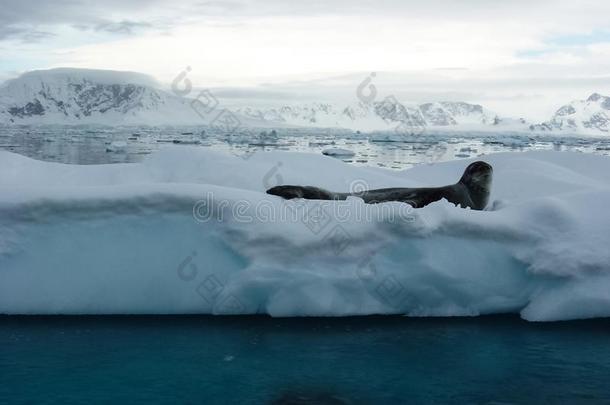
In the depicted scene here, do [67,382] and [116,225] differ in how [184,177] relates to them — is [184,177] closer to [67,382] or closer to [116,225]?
[116,225]

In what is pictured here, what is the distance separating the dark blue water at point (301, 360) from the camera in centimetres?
393

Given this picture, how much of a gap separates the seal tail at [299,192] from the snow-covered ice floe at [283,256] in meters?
0.95

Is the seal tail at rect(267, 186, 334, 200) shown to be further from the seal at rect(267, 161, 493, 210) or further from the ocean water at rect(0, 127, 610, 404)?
the ocean water at rect(0, 127, 610, 404)

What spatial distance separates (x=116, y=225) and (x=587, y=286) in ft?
13.3

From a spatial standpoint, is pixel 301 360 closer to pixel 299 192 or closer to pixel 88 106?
pixel 299 192

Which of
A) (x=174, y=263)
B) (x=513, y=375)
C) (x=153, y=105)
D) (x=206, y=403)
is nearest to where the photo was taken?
(x=206, y=403)

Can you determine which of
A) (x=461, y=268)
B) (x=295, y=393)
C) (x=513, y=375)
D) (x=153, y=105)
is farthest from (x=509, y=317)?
(x=153, y=105)

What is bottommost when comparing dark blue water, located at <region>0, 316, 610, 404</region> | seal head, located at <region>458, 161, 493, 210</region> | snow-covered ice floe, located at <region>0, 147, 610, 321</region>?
dark blue water, located at <region>0, 316, 610, 404</region>

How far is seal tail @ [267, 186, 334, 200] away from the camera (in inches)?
263

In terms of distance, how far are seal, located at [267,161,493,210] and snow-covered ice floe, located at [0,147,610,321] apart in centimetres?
120

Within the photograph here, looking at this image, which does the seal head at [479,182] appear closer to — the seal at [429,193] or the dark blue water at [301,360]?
the seal at [429,193]

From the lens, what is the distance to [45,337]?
4785 millimetres

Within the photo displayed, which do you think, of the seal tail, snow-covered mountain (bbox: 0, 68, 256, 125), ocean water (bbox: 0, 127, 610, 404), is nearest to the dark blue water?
ocean water (bbox: 0, 127, 610, 404)

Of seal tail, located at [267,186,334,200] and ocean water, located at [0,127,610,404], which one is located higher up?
seal tail, located at [267,186,334,200]
